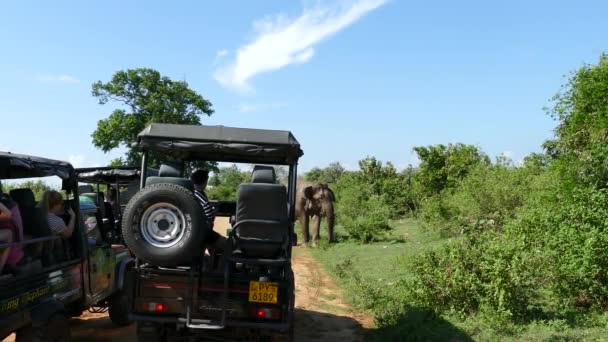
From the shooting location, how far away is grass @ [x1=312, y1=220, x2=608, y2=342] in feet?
23.0

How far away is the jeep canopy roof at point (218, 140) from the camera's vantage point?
6113mm

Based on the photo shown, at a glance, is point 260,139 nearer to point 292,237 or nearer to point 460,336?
point 292,237

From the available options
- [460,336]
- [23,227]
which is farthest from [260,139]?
[460,336]

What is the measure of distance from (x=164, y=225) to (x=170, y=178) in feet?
1.97

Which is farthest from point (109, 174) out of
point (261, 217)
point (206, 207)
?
point (261, 217)

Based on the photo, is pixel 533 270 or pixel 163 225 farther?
pixel 533 270

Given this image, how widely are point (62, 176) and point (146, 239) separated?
167cm

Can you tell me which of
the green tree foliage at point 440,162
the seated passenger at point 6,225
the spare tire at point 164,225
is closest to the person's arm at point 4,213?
the seated passenger at point 6,225

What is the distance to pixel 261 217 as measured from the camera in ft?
19.1

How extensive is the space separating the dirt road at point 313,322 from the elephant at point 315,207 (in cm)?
688

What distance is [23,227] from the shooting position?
624 cm

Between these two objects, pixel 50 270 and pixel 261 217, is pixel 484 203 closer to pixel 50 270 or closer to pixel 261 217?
pixel 261 217

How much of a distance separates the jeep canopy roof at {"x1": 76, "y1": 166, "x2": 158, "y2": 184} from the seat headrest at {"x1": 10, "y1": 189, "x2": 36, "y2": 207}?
3512 millimetres

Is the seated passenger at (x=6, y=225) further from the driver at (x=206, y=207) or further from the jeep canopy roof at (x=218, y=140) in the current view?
the driver at (x=206, y=207)
